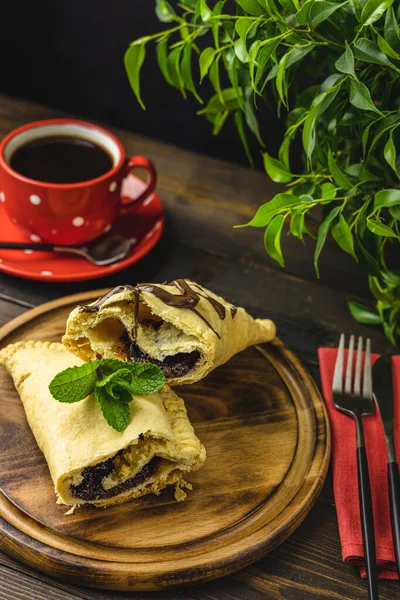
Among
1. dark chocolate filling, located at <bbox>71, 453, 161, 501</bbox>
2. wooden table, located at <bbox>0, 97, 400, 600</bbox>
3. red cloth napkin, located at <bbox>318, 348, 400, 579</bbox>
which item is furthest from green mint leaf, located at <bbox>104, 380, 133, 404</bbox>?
red cloth napkin, located at <bbox>318, 348, 400, 579</bbox>

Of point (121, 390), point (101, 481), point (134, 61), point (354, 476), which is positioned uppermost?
point (134, 61)

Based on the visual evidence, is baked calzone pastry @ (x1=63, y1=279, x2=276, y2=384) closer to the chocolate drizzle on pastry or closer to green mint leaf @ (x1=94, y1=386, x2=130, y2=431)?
the chocolate drizzle on pastry

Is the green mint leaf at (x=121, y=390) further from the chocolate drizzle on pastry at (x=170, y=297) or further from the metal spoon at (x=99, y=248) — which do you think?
the metal spoon at (x=99, y=248)

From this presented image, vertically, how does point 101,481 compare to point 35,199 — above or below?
below

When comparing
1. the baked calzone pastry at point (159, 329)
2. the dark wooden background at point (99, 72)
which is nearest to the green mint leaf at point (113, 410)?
the baked calzone pastry at point (159, 329)

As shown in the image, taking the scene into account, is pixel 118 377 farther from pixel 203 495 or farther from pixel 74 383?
pixel 203 495

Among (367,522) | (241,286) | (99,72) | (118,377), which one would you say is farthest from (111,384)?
(99,72)

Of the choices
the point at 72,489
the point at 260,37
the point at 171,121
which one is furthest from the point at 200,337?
the point at 171,121

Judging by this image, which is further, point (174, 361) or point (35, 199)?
point (35, 199)
